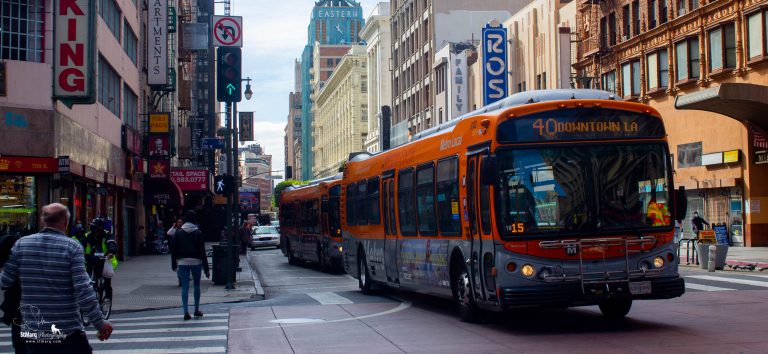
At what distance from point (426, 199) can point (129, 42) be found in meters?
29.3

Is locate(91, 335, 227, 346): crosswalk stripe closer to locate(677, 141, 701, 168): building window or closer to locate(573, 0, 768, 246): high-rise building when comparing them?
locate(573, 0, 768, 246): high-rise building

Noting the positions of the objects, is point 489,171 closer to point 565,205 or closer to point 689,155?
point 565,205

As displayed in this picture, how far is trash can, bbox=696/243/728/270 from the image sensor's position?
81.8ft

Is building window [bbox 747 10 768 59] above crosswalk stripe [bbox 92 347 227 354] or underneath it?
above

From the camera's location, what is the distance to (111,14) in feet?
117

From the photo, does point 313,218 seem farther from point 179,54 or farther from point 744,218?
point 179,54


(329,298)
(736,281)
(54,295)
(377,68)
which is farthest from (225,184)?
(377,68)

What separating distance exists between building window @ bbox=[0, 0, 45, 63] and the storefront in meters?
2.70

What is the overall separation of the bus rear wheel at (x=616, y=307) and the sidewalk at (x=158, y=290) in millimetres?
8875

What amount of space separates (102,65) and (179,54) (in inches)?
1165

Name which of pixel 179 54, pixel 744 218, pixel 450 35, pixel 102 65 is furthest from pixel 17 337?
pixel 450 35

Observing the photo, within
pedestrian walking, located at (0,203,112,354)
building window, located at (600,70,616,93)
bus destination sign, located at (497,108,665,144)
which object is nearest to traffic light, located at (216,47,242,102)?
bus destination sign, located at (497,108,665,144)

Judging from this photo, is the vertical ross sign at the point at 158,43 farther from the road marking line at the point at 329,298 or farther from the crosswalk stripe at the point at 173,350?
the crosswalk stripe at the point at 173,350

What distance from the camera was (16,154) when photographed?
79.7 ft
